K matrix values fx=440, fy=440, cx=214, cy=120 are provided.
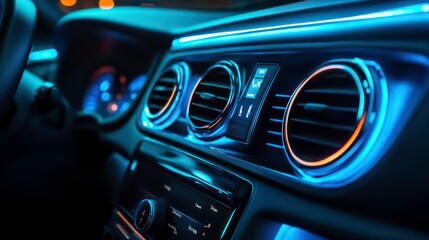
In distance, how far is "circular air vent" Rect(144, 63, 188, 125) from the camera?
1.12 m

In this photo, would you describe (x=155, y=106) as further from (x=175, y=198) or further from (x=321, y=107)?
(x=321, y=107)

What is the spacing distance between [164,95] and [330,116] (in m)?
0.59

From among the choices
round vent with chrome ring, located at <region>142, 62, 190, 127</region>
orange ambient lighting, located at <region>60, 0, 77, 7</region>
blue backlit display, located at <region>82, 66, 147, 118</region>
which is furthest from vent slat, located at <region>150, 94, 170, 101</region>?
orange ambient lighting, located at <region>60, 0, 77, 7</region>

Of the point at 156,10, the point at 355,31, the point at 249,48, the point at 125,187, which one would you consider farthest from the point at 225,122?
the point at 156,10

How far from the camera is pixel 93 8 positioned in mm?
1593

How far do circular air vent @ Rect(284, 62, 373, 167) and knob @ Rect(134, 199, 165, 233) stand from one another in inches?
13.9

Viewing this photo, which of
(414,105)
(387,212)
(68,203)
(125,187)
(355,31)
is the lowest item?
(68,203)

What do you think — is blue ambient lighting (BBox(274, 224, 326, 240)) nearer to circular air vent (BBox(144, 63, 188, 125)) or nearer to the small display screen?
the small display screen

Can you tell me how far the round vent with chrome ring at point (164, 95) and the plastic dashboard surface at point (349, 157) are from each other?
4 cm

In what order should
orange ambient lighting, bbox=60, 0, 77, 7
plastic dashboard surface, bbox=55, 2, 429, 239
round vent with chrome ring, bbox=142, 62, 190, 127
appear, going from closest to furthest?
plastic dashboard surface, bbox=55, 2, 429, 239 < round vent with chrome ring, bbox=142, 62, 190, 127 < orange ambient lighting, bbox=60, 0, 77, 7

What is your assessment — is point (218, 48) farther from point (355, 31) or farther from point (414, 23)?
point (414, 23)

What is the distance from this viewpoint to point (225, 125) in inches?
34.9

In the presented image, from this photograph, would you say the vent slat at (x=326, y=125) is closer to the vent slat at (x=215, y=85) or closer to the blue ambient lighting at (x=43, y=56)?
the vent slat at (x=215, y=85)

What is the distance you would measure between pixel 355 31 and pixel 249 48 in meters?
0.28
